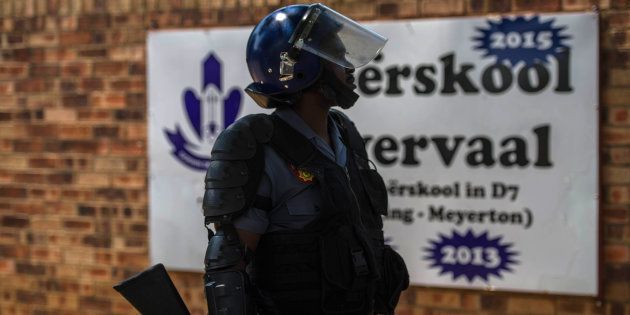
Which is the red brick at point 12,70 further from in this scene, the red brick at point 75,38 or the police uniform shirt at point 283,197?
the police uniform shirt at point 283,197

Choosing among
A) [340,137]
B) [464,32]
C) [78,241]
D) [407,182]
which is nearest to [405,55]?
[464,32]

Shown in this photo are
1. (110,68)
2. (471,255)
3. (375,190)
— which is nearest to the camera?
(375,190)

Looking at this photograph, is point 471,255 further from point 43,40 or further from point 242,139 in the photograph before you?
point 43,40

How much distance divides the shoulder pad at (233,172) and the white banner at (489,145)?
2008mm

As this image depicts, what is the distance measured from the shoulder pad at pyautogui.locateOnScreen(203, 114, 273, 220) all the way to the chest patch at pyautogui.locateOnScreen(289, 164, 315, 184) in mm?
109

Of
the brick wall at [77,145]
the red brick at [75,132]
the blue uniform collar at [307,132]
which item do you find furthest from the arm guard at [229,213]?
the red brick at [75,132]

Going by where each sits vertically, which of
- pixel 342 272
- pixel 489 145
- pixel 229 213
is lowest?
pixel 342 272

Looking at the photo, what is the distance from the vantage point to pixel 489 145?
4234 millimetres

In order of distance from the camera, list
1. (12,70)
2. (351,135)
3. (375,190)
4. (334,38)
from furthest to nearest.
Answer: (12,70) → (351,135) → (375,190) → (334,38)

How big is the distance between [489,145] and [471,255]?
58 cm

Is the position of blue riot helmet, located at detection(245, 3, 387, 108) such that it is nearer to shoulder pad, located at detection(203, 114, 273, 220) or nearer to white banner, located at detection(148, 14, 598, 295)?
shoulder pad, located at detection(203, 114, 273, 220)

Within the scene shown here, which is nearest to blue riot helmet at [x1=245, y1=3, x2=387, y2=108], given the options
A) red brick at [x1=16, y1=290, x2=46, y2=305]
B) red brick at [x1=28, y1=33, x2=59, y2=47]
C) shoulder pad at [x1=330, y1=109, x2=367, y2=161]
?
shoulder pad at [x1=330, y1=109, x2=367, y2=161]

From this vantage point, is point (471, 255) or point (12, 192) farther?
point (12, 192)

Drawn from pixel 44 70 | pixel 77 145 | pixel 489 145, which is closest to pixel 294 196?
pixel 489 145
